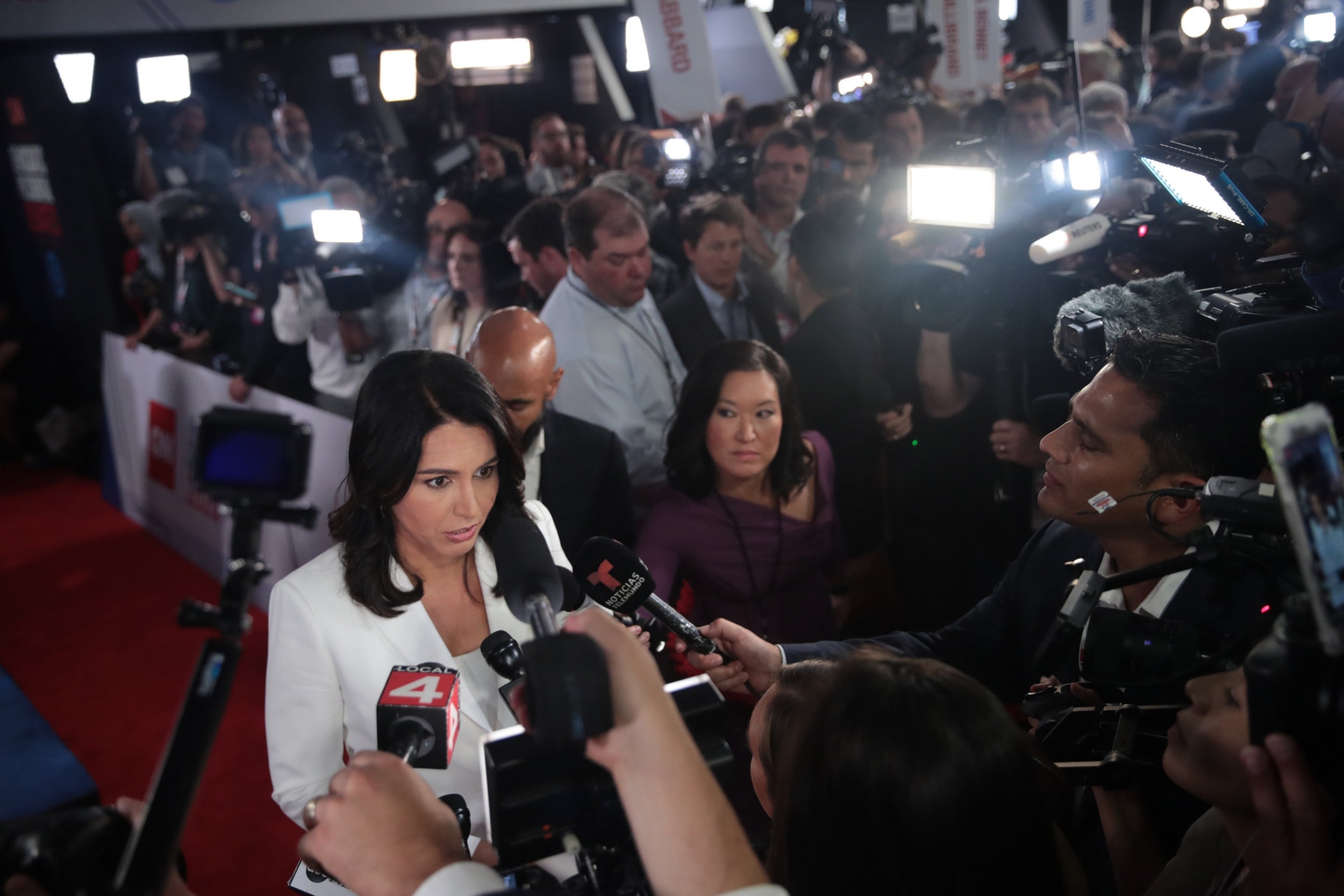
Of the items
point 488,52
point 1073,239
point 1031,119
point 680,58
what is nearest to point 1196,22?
point 1031,119

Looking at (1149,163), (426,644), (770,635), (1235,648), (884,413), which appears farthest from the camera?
(884,413)

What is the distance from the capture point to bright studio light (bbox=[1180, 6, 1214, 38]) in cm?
1218

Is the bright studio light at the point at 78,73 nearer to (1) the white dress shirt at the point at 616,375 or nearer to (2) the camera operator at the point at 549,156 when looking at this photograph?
(2) the camera operator at the point at 549,156

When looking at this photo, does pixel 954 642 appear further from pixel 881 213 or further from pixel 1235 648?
pixel 881 213

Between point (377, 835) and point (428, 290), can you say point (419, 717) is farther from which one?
point (428, 290)

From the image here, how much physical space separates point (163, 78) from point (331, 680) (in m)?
8.93

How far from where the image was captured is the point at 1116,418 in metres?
1.75

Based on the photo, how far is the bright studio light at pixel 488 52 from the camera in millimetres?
11352

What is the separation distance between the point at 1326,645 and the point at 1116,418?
1.02 m

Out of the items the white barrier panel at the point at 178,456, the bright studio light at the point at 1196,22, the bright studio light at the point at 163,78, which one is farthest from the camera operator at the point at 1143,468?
the bright studio light at the point at 1196,22

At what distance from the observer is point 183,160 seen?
27.5ft

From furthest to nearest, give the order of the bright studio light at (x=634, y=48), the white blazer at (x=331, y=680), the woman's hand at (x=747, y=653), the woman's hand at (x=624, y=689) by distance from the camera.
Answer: the bright studio light at (x=634, y=48)
the woman's hand at (x=747, y=653)
the white blazer at (x=331, y=680)
the woman's hand at (x=624, y=689)

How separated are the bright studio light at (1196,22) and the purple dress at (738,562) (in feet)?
42.4

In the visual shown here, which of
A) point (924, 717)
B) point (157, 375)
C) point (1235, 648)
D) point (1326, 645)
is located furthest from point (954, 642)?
point (157, 375)
